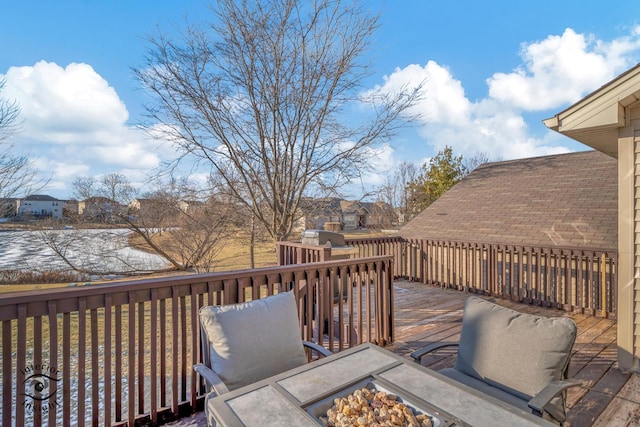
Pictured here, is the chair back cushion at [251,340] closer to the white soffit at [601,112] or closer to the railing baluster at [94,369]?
the railing baluster at [94,369]

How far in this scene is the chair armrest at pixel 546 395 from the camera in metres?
1.51

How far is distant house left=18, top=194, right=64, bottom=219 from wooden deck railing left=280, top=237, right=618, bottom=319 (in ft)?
31.8

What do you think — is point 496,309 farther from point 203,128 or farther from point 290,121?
point 203,128

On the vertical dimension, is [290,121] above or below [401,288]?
above

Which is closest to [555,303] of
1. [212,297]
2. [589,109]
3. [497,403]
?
[589,109]

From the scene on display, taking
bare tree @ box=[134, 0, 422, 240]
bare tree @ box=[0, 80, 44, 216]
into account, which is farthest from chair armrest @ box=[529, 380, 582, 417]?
bare tree @ box=[0, 80, 44, 216]

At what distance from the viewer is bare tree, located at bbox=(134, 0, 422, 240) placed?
7078 mm

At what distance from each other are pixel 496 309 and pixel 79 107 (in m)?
8.77

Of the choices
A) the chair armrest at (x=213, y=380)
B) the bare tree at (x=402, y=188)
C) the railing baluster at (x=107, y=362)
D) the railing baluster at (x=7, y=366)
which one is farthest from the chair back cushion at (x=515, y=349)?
the bare tree at (x=402, y=188)

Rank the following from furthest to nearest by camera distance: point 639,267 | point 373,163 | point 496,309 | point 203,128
→ 1. point 373,163
2. point 203,128
3. point 639,267
4. point 496,309

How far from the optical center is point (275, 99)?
23.8 feet

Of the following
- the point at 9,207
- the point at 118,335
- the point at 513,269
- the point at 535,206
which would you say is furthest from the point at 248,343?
the point at 9,207

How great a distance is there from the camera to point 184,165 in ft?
25.1

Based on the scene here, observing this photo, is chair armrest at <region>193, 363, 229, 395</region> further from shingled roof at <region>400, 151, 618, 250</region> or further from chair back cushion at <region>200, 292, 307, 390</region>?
shingled roof at <region>400, 151, 618, 250</region>
